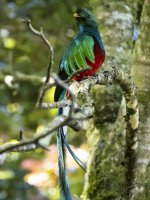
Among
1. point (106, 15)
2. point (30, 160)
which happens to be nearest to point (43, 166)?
point (30, 160)

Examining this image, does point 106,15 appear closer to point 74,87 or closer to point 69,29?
point 69,29

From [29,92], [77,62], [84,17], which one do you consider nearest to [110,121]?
[77,62]

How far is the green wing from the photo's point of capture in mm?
2904

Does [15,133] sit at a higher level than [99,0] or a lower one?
lower

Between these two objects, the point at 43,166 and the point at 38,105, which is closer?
the point at 38,105

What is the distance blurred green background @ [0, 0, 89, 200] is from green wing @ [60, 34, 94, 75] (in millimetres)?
1722

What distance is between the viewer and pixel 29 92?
5445 mm

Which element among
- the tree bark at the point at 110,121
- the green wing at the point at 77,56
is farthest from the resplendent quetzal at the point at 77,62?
the tree bark at the point at 110,121

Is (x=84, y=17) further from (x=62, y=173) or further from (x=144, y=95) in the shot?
(x=62, y=173)

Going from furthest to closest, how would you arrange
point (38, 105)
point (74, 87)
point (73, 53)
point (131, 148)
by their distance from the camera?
1. point (73, 53)
2. point (131, 148)
3. point (74, 87)
4. point (38, 105)

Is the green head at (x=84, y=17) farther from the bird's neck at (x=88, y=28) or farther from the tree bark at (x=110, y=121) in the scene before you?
the tree bark at (x=110, y=121)

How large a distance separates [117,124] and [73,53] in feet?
1.54

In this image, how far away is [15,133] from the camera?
17.9ft

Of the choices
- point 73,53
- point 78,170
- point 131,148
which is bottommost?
point 78,170
